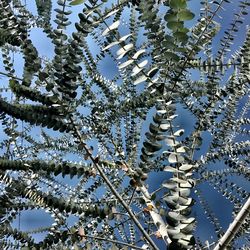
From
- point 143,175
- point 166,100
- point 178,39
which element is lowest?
point 143,175

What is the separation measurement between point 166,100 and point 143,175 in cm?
34

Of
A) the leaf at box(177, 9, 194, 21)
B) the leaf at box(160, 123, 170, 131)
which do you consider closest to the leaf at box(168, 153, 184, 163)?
the leaf at box(160, 123, 170, 131)

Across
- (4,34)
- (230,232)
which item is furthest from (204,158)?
(230,232)

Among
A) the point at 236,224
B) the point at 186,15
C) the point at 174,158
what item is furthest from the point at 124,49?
the point at 236,224

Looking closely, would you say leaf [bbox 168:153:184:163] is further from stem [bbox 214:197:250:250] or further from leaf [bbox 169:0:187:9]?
leaf [bbox 169:0:187:9]

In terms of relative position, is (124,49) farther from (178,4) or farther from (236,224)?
(236,224)

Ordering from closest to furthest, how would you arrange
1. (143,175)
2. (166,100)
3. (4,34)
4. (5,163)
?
(166,100)
(143,175)
(4,34)
(5,163)

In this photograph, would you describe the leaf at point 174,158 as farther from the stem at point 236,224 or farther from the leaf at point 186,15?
the leaf at point 186,15

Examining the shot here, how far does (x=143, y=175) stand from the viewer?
1.56 meters

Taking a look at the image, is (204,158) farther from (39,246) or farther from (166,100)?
(166,100)

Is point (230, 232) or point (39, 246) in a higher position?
point (230, 232)

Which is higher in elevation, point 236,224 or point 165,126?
point 165,126

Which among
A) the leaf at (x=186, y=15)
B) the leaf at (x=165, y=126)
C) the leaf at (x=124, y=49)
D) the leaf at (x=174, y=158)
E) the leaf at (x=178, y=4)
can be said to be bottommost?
the leaf at (x=174, y=158)

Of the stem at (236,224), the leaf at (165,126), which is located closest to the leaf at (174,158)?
the leaf at (165,126)
